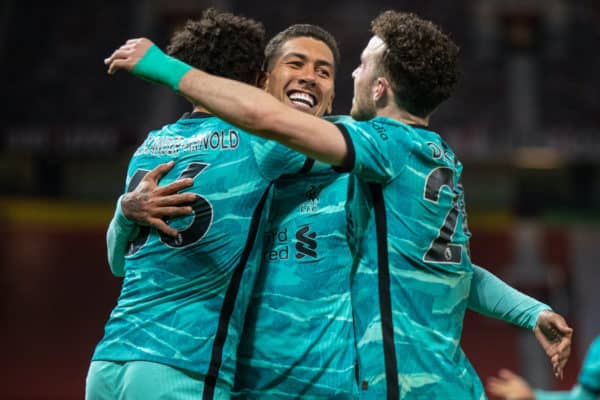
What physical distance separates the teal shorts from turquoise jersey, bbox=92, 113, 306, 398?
0.02 meters

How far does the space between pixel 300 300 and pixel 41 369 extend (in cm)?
566

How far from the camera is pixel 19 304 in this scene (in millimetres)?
9391

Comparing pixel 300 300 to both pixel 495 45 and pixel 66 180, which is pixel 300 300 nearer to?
pixel 66 180

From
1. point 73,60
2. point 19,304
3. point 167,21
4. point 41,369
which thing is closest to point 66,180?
point 73,60

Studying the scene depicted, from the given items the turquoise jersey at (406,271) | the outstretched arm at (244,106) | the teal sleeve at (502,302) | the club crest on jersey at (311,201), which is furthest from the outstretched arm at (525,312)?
the outstretched arm at (244,106)

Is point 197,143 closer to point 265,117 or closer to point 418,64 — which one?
point 265,117

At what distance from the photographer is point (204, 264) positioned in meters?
2.41

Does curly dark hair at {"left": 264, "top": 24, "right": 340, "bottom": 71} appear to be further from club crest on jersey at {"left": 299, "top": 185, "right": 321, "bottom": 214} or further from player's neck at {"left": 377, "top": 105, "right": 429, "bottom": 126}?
player's neck at {"left": 377, "top": 105, "right": 429, "bottom": 126}

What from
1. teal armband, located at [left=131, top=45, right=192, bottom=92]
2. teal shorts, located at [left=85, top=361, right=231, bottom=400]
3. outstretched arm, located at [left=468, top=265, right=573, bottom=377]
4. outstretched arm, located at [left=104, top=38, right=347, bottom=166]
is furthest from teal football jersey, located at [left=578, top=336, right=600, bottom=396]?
teal armband, located at [left=131, top=45, right=192, bottom=92]

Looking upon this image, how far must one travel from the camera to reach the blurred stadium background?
1193cm

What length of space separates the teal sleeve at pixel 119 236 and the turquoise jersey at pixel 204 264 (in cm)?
4

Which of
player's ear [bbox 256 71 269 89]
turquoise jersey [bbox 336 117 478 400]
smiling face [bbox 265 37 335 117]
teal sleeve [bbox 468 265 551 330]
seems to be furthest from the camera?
smiling face [bbox 265 37 335 117]

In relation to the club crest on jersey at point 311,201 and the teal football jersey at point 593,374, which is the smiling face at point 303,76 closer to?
the club crest on jersey at point 311,201

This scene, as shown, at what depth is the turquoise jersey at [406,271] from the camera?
7.38 ft
